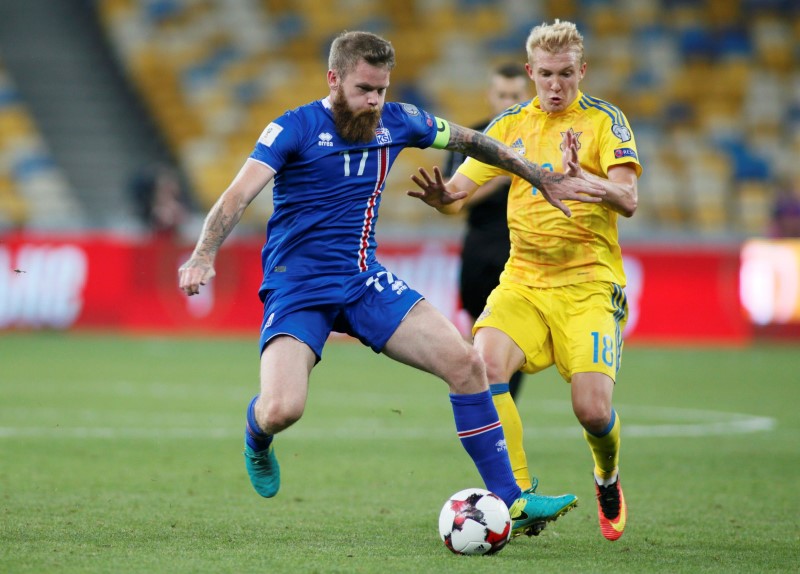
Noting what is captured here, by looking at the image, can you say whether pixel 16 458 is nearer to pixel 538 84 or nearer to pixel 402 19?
pixel 538 84

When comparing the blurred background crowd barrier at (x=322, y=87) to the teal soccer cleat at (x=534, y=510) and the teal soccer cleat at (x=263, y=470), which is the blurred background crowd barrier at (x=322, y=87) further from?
the teal soccer cleat at (x=534, y=510)

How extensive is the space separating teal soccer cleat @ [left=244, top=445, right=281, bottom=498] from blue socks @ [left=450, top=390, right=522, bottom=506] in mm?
956

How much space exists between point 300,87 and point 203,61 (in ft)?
5.87

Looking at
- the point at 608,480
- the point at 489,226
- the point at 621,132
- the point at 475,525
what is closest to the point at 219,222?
the point at 475,525

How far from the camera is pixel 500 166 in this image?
6.16 meters

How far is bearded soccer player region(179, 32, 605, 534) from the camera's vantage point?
574 cm

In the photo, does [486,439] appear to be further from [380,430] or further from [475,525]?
[380,430]

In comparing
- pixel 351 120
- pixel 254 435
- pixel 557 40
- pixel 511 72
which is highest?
pixel 511 72

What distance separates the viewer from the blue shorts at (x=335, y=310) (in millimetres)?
5840

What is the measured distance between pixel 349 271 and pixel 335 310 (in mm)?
187

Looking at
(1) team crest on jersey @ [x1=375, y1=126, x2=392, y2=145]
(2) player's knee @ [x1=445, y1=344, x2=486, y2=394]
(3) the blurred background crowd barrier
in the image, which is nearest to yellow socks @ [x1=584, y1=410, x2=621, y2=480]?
(2) player's knee @ [x1=445, y1=344, x2=486, y2=394]

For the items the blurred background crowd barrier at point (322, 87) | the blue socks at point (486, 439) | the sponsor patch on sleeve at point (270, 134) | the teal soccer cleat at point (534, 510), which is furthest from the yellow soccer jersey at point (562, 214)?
the blurred background crowd barrier at point (322, 87)

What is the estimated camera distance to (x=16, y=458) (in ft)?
27.0

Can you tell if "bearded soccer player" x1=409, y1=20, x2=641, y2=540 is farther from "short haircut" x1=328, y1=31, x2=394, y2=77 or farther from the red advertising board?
the red advertising board
